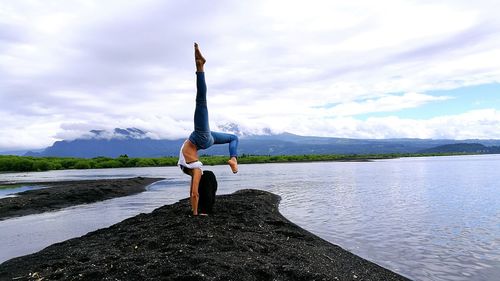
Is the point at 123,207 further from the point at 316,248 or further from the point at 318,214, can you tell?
the point at 316,248

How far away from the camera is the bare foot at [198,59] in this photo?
35.9 ft

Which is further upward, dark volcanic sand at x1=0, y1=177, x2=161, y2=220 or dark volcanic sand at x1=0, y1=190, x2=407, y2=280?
dark volcanic sand at x1=0, y1=190, x2=407, y2=280

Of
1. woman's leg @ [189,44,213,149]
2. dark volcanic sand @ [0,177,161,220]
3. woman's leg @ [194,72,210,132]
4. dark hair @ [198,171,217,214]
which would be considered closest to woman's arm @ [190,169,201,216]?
dark hair @ [198,171,217,214]

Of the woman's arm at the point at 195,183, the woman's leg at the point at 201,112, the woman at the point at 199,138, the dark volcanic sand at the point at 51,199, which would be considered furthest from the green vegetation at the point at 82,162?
the woman's leg at the point at 201,112

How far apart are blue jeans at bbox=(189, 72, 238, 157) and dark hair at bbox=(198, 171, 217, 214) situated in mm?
1450

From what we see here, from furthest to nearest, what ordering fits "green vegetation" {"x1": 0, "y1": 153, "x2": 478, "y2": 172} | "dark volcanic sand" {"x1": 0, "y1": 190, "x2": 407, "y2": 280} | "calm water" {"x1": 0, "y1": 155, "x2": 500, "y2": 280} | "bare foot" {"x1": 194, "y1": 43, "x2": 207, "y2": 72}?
"green vegetation" {"x1": 0, "y1": 153, "x2": 478, "y2": 172}
"calm water" {"x1": 0, "y1": 155, "x2": 500, "y2": 280}
"bare foot" {"x1": 194, "y1": 43, "x2": 207, "y2": 72}
"dark volcanic sand" {"x1": 0, "y1": 190, "x2": 407, "y2": 280}

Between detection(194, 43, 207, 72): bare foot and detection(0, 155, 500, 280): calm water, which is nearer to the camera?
detection(194, 43, 207, 72): bare foot

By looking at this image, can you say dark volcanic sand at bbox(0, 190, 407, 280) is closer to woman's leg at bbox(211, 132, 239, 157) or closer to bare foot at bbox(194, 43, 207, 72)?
woman's leg at bbox(211, 132, 239, 157)

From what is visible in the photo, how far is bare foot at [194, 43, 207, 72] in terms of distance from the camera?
10.9 meters

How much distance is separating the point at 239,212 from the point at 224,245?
5.34m

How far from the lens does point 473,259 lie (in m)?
12.3

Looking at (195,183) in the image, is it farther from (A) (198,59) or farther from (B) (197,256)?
(B) (197,256)

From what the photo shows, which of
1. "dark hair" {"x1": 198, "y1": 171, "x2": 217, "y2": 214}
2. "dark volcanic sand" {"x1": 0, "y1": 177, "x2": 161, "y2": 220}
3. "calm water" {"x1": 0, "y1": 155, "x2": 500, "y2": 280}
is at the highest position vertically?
"dark hair" {"x1": 198, "y1": 171, "x2": 217, "y2": 214}

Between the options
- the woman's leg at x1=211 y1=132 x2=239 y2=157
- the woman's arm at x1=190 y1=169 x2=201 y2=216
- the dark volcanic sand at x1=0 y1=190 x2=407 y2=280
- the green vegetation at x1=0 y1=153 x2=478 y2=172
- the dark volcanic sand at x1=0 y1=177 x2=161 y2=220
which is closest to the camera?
the dark volcanic sand at x1=0 y1=190 x2=407 y2=280
